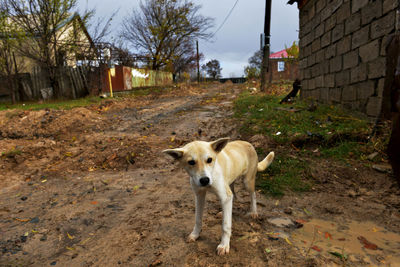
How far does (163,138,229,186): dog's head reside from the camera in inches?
80.1

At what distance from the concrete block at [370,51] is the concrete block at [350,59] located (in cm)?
24

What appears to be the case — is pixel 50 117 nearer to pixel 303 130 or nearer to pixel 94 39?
pixel 303 130

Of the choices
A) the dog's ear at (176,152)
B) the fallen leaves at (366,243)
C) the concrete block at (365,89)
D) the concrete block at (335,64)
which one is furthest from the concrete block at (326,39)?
the dog's ear at (176,152)

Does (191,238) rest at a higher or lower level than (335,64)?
lower

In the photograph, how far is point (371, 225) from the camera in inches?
106

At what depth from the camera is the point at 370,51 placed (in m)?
5.38

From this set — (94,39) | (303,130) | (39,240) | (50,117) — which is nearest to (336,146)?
(303,130)

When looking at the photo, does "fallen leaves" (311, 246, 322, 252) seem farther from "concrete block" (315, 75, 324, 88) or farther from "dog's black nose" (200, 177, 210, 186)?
"concrete block" (315, 75, 324, 88)

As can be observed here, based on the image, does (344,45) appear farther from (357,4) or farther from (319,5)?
(319,5)

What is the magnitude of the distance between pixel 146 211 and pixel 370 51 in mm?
5654

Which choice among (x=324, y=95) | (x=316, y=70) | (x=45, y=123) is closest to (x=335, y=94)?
(x=324, y=95)

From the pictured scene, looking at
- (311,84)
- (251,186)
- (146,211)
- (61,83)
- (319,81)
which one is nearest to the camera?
(251,186)

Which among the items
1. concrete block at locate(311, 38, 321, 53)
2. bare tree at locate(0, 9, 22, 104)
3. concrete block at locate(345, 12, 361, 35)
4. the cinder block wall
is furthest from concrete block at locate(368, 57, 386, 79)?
bare tree at locate(0, 9, 22, 104)

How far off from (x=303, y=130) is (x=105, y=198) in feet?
13.5
